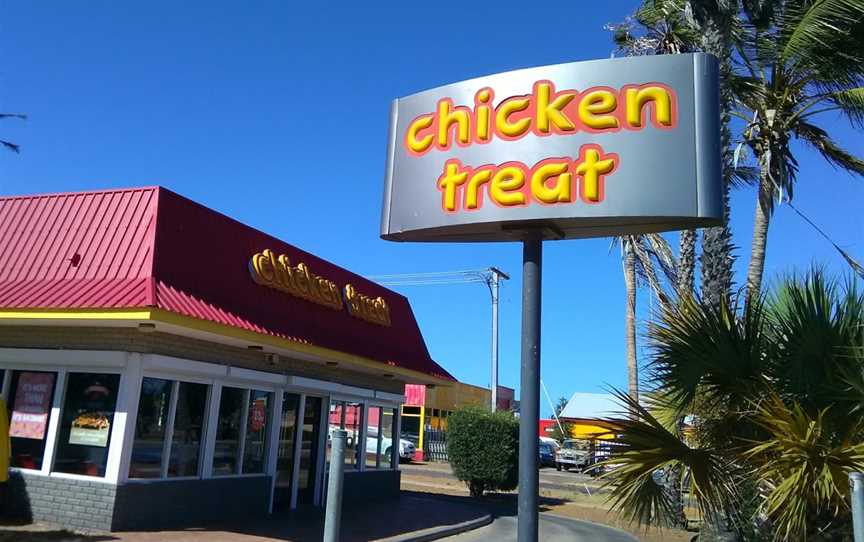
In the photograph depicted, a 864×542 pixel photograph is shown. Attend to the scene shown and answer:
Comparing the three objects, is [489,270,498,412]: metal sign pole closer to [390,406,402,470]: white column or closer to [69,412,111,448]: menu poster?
[390,406,402,470]: white column

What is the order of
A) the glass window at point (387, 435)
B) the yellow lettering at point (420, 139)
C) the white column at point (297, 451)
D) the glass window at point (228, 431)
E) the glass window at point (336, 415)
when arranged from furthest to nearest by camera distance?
1. the glass window at point (387, 435)
2. the glass window at point (336, 415)
3. the white column at point (297, 451)
4. the glass window at point (228, 431)
5. the yellow lettering at point (420, 139)

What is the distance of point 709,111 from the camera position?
5535 mm

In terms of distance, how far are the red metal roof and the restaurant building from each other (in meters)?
0.03

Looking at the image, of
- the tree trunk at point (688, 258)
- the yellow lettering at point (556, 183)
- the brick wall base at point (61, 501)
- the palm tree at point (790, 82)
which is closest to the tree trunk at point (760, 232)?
the palm tree at point (790, 82)

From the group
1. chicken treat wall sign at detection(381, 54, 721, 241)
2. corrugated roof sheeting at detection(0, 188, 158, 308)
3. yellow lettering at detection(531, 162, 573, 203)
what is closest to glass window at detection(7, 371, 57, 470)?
corrugated roof sheeting at detection(0, 188, 158, 308)

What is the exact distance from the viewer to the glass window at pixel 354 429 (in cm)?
1748

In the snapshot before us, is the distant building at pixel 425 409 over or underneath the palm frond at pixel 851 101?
underneath

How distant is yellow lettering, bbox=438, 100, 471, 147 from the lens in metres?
6.06

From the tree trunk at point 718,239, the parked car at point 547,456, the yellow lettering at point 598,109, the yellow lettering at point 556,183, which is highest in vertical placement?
the tree trunk at point 718,239

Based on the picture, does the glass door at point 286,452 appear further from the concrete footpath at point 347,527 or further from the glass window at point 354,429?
the glass window at point 354,429

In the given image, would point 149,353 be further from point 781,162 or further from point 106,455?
point 781,162

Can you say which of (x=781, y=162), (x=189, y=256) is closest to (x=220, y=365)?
(x=189, y=256)

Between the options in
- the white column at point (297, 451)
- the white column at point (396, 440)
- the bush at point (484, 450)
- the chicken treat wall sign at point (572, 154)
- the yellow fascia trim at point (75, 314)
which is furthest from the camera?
the bush at point (484, 450)

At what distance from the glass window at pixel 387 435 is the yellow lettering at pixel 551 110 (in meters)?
14.0
